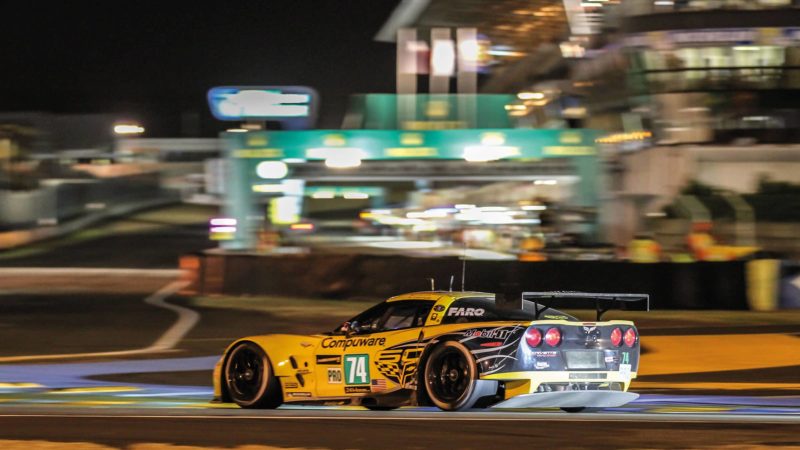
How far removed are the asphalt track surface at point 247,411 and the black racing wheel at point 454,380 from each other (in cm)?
16

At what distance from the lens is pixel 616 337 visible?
9.54m

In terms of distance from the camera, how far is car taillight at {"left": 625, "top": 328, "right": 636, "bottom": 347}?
31.5 ft

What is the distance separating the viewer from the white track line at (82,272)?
36219 millimetres

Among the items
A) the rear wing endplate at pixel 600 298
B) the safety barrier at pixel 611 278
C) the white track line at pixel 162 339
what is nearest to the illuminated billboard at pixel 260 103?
the white track line at pixel 162 339

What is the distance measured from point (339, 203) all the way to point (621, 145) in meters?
12.9

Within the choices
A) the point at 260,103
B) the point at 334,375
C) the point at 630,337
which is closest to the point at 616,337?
the point at 630,337

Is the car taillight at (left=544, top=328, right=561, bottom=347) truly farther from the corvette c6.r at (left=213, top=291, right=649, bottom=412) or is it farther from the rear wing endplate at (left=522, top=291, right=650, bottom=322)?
the rear wing endplate at (left=522, top=291, right=650, bottom=322)

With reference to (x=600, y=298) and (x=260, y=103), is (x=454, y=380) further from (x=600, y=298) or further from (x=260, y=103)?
(x=260, y=103)

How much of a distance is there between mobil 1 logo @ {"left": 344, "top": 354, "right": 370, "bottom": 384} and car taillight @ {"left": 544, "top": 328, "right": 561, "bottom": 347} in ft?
4.82

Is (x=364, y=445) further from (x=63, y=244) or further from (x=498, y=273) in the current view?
(x=63, y=244)

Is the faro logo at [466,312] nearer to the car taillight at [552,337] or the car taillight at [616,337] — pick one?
the car taillight at [552,337]

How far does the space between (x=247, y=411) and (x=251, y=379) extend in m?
0.60

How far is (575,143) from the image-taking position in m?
32.1

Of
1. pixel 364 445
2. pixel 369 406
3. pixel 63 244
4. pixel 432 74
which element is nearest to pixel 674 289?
pixel 369 406
